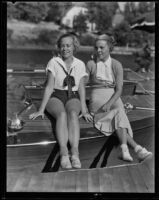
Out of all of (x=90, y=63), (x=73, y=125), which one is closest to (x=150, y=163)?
(x=73, y=125)

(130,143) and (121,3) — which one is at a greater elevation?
(121,3)

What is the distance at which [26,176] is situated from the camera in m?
2.85

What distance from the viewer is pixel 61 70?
275 cm

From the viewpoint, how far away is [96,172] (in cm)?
285

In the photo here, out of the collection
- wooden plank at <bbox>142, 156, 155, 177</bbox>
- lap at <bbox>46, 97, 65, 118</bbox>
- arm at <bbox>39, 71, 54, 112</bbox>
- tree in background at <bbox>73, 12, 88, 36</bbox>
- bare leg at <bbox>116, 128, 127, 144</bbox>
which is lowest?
wooden plank at <bbox>142, 156, 155, 177</bbox>

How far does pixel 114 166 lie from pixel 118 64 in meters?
0.93

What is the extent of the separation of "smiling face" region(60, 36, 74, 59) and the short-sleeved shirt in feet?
0.19

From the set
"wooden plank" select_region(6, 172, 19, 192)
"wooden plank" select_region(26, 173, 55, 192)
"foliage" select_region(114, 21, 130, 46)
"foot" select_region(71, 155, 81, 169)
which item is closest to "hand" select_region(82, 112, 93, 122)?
"foot" select_region(71, 155, 81, 169)

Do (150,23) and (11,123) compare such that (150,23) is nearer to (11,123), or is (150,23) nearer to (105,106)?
(105,106)

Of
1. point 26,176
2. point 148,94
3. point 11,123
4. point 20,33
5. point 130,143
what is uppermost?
point 20,33

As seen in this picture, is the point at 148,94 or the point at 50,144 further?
the point at 148,94

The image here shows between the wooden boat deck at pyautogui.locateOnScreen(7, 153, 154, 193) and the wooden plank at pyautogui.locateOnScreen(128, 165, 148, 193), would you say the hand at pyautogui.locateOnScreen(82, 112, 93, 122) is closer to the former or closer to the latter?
the wooden boat deck at pyautogui.locateOnScreen(7, 153, 154, 193)

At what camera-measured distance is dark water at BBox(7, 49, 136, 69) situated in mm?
2799
